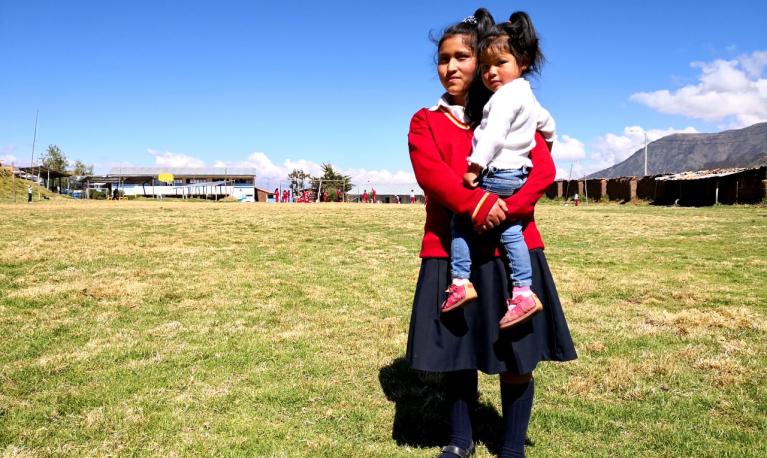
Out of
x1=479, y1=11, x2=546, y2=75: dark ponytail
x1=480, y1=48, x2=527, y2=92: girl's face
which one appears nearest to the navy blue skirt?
x1=480, y1=48, x2=527, y2=92: girl's face

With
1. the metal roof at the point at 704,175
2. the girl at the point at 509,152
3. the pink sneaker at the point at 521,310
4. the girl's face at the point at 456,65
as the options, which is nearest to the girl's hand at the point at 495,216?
the girl at the point at 509,152

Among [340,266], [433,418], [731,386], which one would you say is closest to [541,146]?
[433,418]

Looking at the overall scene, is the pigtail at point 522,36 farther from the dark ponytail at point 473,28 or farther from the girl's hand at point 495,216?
the girl's hand at point 495,216

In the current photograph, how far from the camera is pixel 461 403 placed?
107 inches

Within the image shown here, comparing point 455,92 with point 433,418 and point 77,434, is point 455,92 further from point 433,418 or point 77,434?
point 77,434

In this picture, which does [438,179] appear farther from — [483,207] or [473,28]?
[473,28]

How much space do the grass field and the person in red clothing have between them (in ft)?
2.18

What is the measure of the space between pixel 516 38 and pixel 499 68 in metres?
0.14

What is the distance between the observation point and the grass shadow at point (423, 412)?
10.1 ft

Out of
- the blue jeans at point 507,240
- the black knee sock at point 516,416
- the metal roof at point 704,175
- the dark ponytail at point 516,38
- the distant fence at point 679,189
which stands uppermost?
the metal roof at point 704,175

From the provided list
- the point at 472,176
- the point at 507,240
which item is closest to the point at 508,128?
the point at 472,176

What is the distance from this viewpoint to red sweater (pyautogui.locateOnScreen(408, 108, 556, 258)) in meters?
2.36

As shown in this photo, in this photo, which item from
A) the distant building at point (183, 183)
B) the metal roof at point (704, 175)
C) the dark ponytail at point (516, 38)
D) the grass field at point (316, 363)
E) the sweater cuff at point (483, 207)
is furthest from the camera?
the distant building at point (183, 183)

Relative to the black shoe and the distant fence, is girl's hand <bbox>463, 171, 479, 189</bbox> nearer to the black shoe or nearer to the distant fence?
the black shoe
